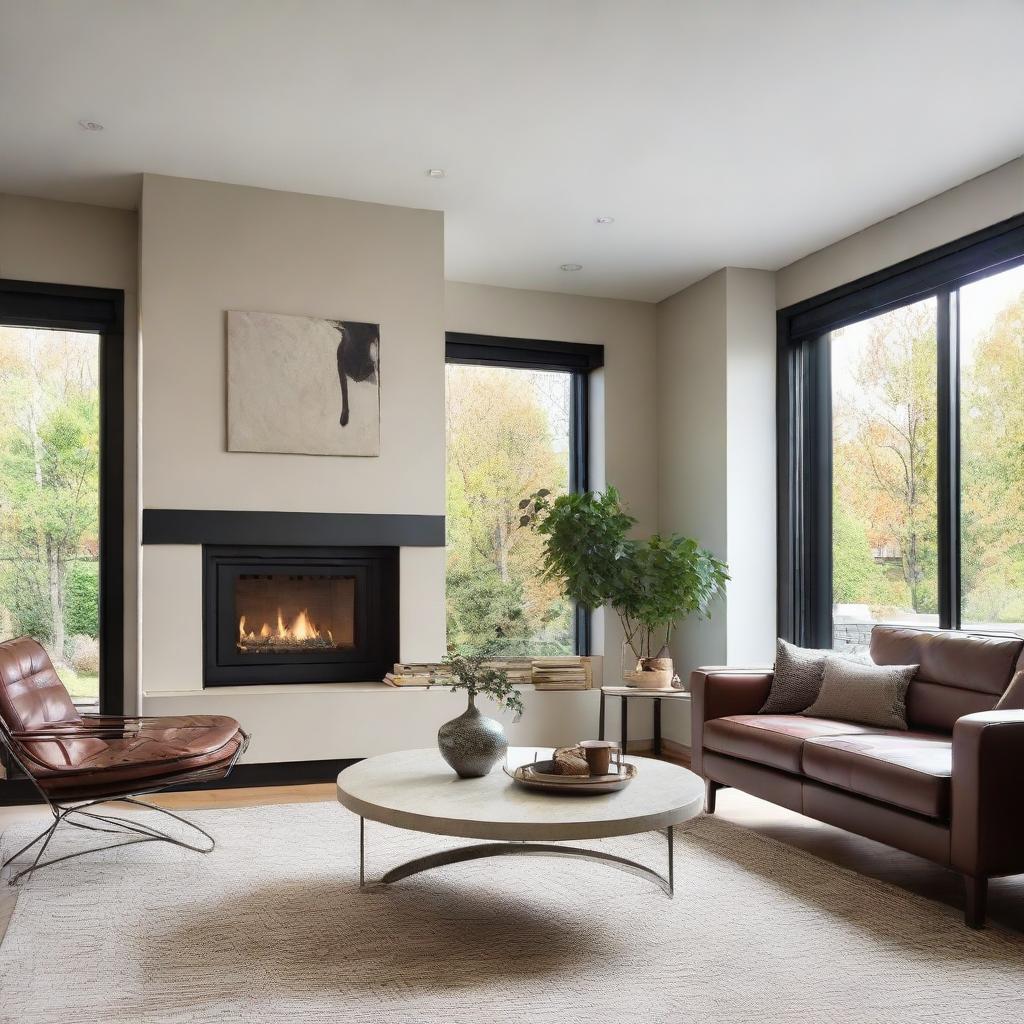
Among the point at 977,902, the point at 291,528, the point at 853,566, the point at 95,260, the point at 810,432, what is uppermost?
the point at 95,260

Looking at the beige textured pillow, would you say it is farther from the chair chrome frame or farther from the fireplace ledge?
the chair chrome frame

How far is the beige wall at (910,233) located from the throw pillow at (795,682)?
2.07 metres

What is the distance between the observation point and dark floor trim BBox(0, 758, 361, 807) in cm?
470

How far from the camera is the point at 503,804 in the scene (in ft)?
9.65

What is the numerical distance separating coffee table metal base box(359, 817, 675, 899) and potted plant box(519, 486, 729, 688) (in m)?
2.18

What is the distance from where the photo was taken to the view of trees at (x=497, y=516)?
6.27 meters

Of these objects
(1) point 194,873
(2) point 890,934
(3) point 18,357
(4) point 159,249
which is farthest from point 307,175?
(2) point 890,934

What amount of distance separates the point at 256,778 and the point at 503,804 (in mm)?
2340

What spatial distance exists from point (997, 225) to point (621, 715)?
320cm

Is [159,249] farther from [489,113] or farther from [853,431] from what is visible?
[853,431]

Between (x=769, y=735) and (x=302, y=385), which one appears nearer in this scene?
(x=769, y=735)

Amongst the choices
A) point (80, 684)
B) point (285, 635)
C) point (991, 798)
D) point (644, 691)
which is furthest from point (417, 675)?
point (991, 798)

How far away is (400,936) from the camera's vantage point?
290 cm

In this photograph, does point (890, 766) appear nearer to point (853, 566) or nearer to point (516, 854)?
point (516, 854)
